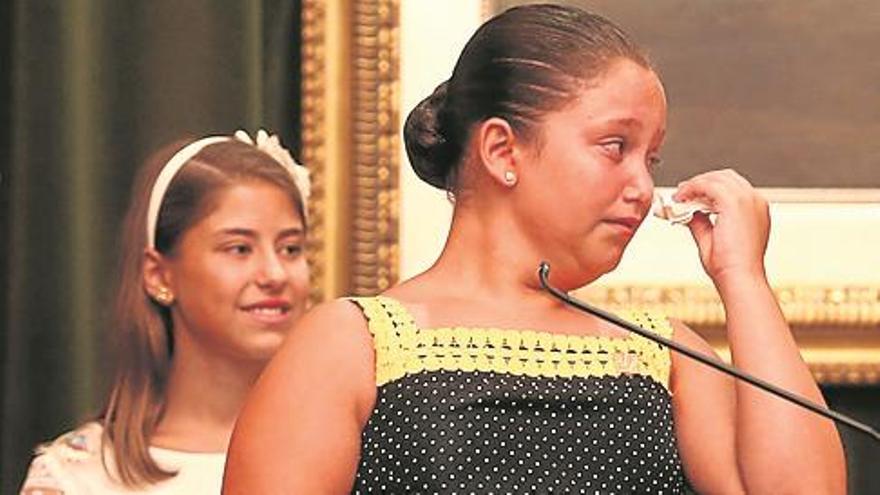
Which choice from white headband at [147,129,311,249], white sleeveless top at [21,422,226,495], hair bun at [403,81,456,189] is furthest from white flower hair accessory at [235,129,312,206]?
hair bun at [403,81,456,189]

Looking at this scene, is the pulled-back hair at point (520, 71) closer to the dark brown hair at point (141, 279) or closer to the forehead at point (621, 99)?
the forehead at point (621, 99)

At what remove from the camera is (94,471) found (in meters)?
1.98

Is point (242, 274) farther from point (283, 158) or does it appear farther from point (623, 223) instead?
point (623, 223)

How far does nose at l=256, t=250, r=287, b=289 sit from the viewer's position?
197 cm

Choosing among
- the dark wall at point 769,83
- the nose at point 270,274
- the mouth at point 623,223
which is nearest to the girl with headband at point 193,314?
the nose at point 270,274

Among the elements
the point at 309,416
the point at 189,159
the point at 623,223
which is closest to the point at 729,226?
the point at 623,223

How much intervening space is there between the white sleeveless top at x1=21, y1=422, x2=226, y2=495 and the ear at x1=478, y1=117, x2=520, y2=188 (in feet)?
1.99

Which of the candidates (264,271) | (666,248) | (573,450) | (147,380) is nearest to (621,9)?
(666,248)

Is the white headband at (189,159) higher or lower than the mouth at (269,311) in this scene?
higher

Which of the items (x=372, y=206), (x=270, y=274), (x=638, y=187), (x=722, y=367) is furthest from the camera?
(x=372, y=206)

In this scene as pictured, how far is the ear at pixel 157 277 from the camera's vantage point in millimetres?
2039

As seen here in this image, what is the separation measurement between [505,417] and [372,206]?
76 centimetres

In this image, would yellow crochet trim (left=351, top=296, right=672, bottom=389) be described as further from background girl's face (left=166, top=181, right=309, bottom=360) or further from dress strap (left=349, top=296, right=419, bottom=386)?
background girl's face (left=166, top=181, right=309, bottom=360)

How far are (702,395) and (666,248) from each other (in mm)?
644
